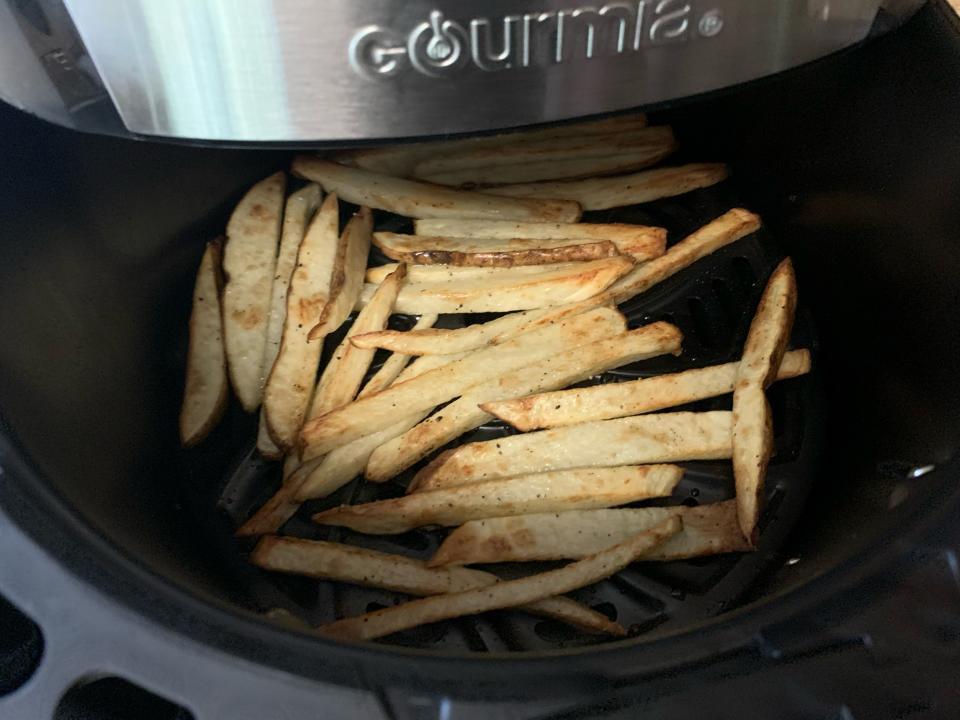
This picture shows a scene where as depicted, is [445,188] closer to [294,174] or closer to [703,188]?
[294,174]

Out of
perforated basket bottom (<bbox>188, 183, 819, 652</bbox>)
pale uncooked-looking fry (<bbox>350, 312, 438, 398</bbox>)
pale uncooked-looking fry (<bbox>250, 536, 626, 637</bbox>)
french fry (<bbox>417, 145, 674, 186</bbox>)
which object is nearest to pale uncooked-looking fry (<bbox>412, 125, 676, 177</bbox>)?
french fry (<bbox>417, 145, 674, 186</bbox>)

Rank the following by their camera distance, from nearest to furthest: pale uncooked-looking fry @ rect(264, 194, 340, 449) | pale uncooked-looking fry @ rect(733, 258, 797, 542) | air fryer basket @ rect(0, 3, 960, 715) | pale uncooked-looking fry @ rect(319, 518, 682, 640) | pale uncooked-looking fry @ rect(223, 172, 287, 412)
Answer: air fryer basket @ rect(0, 3, 960, 715) → pale uncooked-looking fry @ rect(319, 518, 682, 640) → pale uncooked-looking fry @ rect(733, 258, 797, 542) → pale uncooked-looking fry @ rect(264, 194, 340, 449) → pale uncooked-looking fry @ rect(223, 172, 287, 412)

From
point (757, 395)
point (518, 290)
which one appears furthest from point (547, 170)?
point (757, 395)

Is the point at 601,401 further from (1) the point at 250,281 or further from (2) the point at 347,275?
(1) the point at 250,281

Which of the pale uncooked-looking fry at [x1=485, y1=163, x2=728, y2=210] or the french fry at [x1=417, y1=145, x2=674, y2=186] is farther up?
the french fry at [x1=417, y1=145, x2=674, y2=186]

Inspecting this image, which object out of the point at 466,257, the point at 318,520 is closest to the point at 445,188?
the point at 466,257

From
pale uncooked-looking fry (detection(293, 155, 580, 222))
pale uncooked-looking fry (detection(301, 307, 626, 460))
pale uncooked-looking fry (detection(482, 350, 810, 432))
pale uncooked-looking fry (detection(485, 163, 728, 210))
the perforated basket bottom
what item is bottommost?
the perforated basket bottom

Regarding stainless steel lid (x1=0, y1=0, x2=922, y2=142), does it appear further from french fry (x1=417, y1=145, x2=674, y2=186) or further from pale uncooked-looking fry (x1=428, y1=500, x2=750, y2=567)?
french fry (x1=417, y1=145, x2=674, y2=186)
